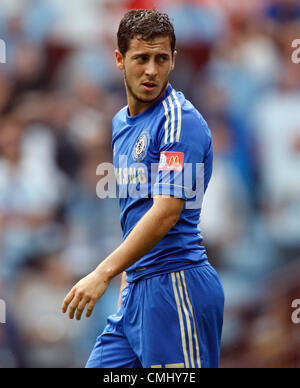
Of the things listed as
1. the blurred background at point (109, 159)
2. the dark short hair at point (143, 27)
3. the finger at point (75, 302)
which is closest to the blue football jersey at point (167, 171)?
the dark short hair at point (143, 27)

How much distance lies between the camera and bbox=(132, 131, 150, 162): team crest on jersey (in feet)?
11.4

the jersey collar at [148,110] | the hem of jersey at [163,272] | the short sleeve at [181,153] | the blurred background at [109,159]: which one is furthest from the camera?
the blurred background at [109,159]

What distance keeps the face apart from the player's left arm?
60 cm

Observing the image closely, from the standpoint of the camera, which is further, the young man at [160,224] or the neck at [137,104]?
the neck at [137,104]

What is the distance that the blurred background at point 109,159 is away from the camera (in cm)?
673

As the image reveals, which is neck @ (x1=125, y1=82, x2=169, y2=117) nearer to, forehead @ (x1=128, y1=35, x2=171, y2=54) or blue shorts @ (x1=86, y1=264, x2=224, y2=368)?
forehead @ (x1=128, y1=35, x2=171, y2=54)

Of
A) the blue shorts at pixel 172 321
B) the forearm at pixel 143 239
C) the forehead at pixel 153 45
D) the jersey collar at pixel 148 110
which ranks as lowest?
the blue shorts at pixel 172 321

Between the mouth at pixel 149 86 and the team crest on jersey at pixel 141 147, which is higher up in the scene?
the mouth at pixel 149 86

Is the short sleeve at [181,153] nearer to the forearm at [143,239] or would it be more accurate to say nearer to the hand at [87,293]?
the forearm at [143,239]

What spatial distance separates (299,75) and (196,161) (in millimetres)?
4206

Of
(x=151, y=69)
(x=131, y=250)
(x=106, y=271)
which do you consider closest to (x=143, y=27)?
(x=151, y=69)

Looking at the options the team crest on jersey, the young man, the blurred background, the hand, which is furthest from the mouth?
the blurred background

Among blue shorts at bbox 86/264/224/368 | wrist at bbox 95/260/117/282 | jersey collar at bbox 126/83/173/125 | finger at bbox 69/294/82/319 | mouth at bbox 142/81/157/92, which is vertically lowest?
blue shorts at bbox 86/264/224/368

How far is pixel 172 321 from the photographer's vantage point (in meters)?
3.36
